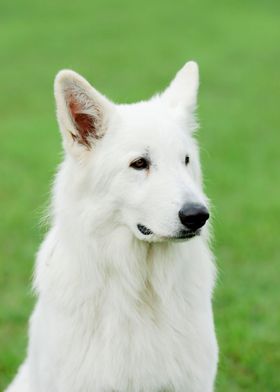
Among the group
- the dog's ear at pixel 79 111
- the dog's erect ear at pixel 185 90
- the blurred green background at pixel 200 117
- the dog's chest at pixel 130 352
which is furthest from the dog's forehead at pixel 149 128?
A: the blurred green background at pixel 200 117

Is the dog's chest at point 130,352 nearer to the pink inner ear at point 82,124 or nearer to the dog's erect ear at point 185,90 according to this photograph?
the pink inner ear at point 82,124

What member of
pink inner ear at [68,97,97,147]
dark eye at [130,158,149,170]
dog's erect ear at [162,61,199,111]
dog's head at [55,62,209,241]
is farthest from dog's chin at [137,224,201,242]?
dog's erect ear at [162,61,199,111]

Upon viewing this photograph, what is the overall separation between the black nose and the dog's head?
14 millimetres

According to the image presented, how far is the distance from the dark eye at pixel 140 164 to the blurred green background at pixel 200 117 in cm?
225

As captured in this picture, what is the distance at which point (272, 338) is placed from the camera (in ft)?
20.0

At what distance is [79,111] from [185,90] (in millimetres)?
693

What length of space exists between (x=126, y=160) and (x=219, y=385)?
231cm

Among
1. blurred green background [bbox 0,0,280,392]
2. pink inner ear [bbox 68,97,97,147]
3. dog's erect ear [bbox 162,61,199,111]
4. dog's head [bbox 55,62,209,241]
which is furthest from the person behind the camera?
blurred green background [bbox 0,0,280,392]

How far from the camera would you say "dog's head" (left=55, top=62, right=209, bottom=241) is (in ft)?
12.4

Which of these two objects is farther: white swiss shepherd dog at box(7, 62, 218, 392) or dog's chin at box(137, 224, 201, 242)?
white swiss shepherd dog at box(7, 62, 218, 392)

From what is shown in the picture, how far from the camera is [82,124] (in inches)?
157

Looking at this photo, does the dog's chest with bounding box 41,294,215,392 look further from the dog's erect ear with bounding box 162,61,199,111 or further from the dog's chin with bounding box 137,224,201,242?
the dog's erect ear with bounding box 162,61,199,111

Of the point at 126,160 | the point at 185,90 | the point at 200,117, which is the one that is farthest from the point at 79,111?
the point at 200,117

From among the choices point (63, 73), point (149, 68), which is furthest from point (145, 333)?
point (149, 68)
